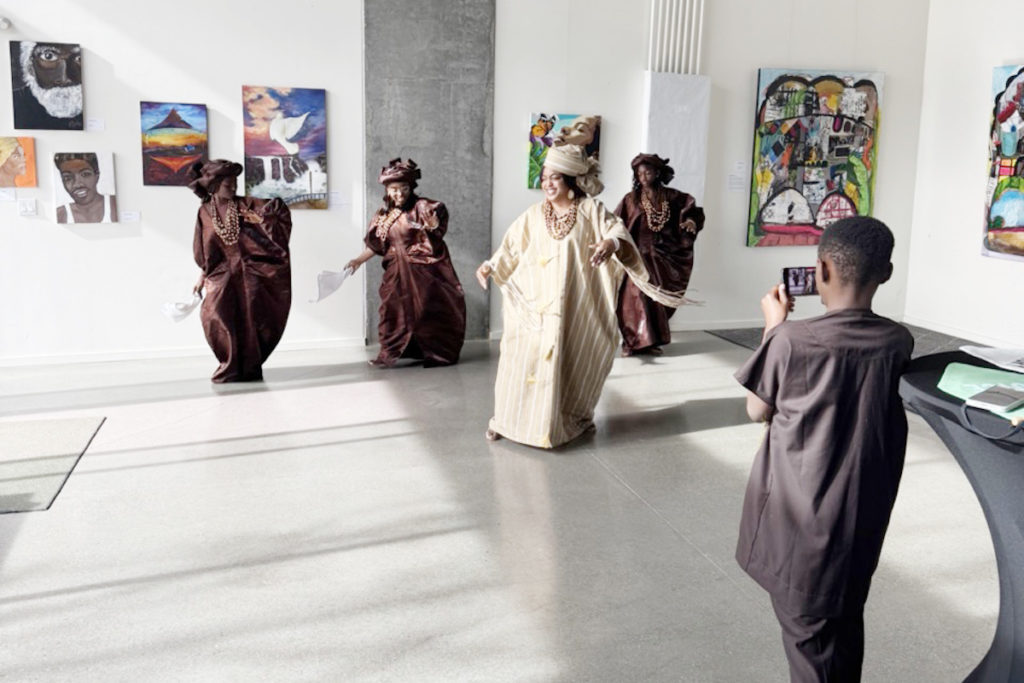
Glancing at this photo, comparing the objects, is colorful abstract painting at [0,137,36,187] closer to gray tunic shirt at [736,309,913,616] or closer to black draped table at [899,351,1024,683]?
gray tunic shirt at [736,309,913,616]

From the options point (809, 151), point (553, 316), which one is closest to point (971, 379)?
point (553, 316)

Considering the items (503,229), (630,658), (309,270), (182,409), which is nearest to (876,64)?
(503,229)

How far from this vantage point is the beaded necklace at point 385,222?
721 centimetres

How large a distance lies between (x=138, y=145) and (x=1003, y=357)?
655cm

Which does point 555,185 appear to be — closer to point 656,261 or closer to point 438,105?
point 656,261

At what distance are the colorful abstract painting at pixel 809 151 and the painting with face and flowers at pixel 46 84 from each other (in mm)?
5766

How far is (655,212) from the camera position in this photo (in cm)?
773

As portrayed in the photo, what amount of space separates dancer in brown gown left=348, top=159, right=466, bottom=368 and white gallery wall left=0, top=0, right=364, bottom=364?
0.80 metres

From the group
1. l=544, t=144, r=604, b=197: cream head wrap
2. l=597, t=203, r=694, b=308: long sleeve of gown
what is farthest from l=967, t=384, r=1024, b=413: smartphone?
l=544, t=144, r=604, b=197: cream head wrap

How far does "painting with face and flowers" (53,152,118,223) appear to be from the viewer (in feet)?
23.6

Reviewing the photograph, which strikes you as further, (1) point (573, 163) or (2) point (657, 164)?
(2) point (657, 164)

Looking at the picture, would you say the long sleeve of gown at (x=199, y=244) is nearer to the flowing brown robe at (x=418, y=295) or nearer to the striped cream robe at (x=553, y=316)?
the flowing brown robe at (x=418, y=295)

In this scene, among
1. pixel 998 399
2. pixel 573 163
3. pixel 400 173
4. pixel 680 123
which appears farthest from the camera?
pixel 680 123

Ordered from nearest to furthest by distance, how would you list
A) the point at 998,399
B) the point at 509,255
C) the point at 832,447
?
the point at 998,399 → the point at 832,447 → the point at 509,255
